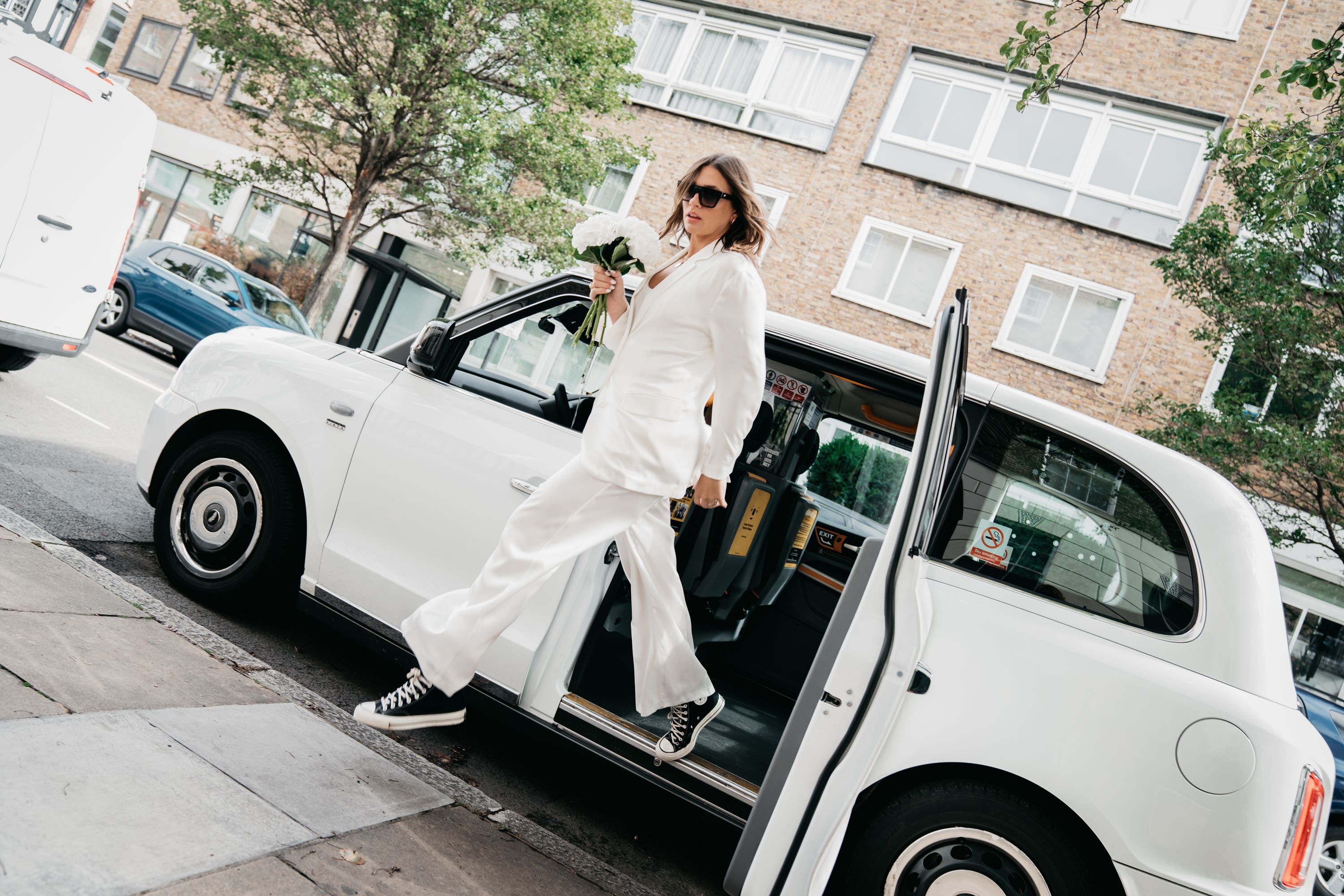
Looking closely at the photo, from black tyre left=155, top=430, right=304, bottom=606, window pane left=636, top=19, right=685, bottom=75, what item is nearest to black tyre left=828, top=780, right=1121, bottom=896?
black tyre left=155, top=430, right=304, bottom=606

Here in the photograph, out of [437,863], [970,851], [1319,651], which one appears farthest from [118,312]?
[1319,651]

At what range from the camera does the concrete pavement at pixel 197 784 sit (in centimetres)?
207

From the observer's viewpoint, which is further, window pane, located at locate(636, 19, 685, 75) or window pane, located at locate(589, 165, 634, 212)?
window pane, located at locate(589, 165, 634, 212)

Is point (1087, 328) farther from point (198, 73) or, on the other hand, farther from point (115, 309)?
point (198, 73)

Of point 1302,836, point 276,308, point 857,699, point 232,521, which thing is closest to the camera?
point 1302,836

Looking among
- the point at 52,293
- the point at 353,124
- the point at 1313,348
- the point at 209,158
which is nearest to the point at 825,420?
the point at 52,293

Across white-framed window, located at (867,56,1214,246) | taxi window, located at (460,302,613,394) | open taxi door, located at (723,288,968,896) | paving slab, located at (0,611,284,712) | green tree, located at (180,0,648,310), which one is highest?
white-framed window, located at (867,56,1214,246)

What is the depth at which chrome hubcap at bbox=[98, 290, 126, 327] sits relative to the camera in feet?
42.8

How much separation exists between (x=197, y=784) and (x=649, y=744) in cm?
137

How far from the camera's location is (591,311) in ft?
10.5

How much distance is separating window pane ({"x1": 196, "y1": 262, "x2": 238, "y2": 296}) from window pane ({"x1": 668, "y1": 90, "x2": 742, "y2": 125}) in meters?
10.7

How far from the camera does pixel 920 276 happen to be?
1831 centimetres

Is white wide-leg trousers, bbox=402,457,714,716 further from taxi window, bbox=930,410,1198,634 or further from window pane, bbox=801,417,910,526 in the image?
window pane, bbox=801,417,910,526

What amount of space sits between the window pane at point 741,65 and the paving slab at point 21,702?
1948cm
